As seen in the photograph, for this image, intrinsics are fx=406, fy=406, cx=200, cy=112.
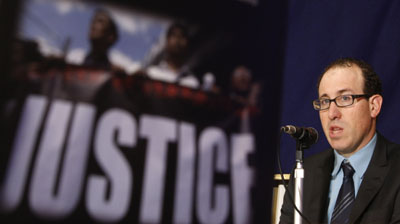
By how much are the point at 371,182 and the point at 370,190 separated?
0.03 m

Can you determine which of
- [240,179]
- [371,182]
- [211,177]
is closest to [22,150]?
[211,177]

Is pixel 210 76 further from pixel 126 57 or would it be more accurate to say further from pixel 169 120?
pixel 126 57

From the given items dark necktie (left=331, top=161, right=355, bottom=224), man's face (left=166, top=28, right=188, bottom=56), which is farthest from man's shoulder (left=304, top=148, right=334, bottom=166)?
man's face (left=166, top=28, right=188, bottom=56)

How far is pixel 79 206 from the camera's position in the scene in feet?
4.20

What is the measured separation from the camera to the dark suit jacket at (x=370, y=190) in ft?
4.15

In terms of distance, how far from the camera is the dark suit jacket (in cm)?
126

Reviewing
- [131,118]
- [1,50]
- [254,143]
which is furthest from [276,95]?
[1,50]

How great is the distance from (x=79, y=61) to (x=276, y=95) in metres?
1.04

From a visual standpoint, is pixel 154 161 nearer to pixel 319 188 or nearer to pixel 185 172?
pixel 185 172

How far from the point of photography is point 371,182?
1316 millimetres

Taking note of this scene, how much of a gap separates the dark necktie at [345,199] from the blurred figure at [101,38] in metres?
0.88

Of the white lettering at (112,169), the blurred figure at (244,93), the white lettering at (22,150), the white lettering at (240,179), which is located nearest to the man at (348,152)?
the white lettering at (240,179)

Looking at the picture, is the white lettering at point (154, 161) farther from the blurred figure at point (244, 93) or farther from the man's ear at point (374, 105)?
the man's ear at point (374, 105)

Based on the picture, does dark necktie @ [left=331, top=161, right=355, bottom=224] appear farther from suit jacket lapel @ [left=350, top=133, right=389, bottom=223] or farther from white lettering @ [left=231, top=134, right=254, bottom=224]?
white lettering @ [left=231, top=134, right=254, bottom=224]
